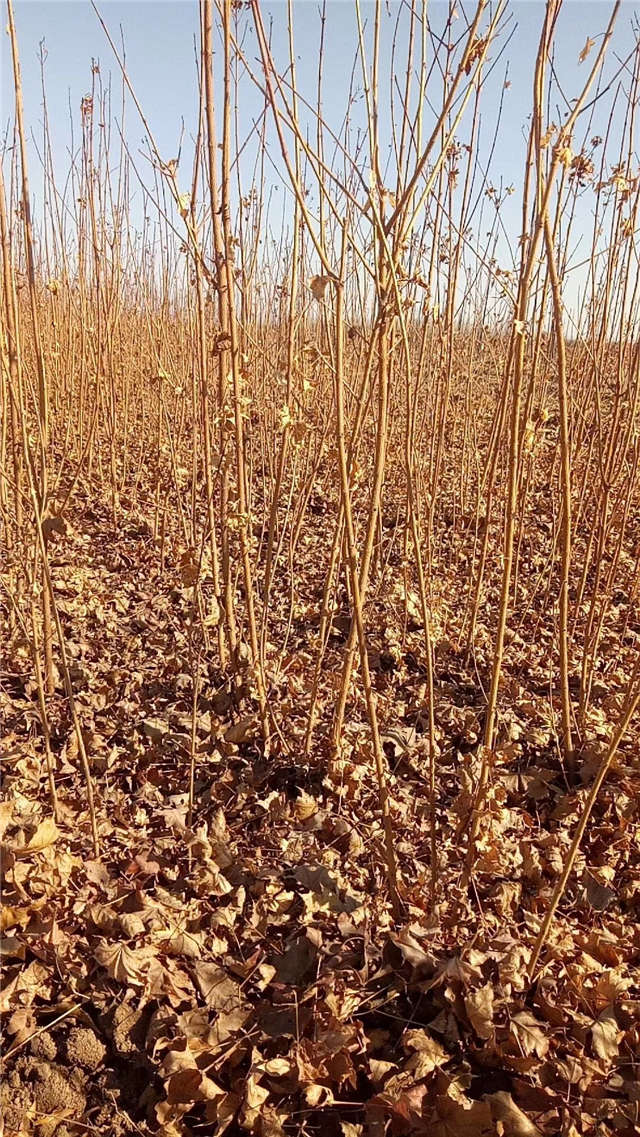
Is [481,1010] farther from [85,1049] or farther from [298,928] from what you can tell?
[85,1049]

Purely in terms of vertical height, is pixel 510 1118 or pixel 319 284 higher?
pixel 319 284

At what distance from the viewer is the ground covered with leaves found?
110cm

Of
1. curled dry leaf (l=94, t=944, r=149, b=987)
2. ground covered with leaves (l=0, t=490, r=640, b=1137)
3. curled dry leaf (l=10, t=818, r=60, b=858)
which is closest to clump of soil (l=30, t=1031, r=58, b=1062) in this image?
ground covered with leaves (l=0, t=490, r=640, b=1137)

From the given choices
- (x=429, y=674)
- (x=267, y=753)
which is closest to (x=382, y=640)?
(x=267, y=753)

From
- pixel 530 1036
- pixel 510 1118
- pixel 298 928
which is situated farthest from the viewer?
pixel 298 928

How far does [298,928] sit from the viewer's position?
1418 millimetres

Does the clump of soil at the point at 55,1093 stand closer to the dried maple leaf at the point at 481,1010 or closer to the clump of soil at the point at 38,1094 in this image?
the clump of soil at the point at 38,1094

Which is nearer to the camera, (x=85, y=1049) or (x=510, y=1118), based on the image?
(x=510, y=1118)

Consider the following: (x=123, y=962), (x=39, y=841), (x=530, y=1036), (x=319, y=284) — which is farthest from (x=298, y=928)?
(x=319, y=284)

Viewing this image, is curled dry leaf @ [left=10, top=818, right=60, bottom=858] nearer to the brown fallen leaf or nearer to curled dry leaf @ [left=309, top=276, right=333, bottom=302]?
the brown fallen leaf

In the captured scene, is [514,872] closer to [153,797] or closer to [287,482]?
[153,797]

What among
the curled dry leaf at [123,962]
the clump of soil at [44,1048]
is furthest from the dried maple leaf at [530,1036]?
the clump of soil at [44,1048]

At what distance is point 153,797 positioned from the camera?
1.75m

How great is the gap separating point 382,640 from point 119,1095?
1.66 m
